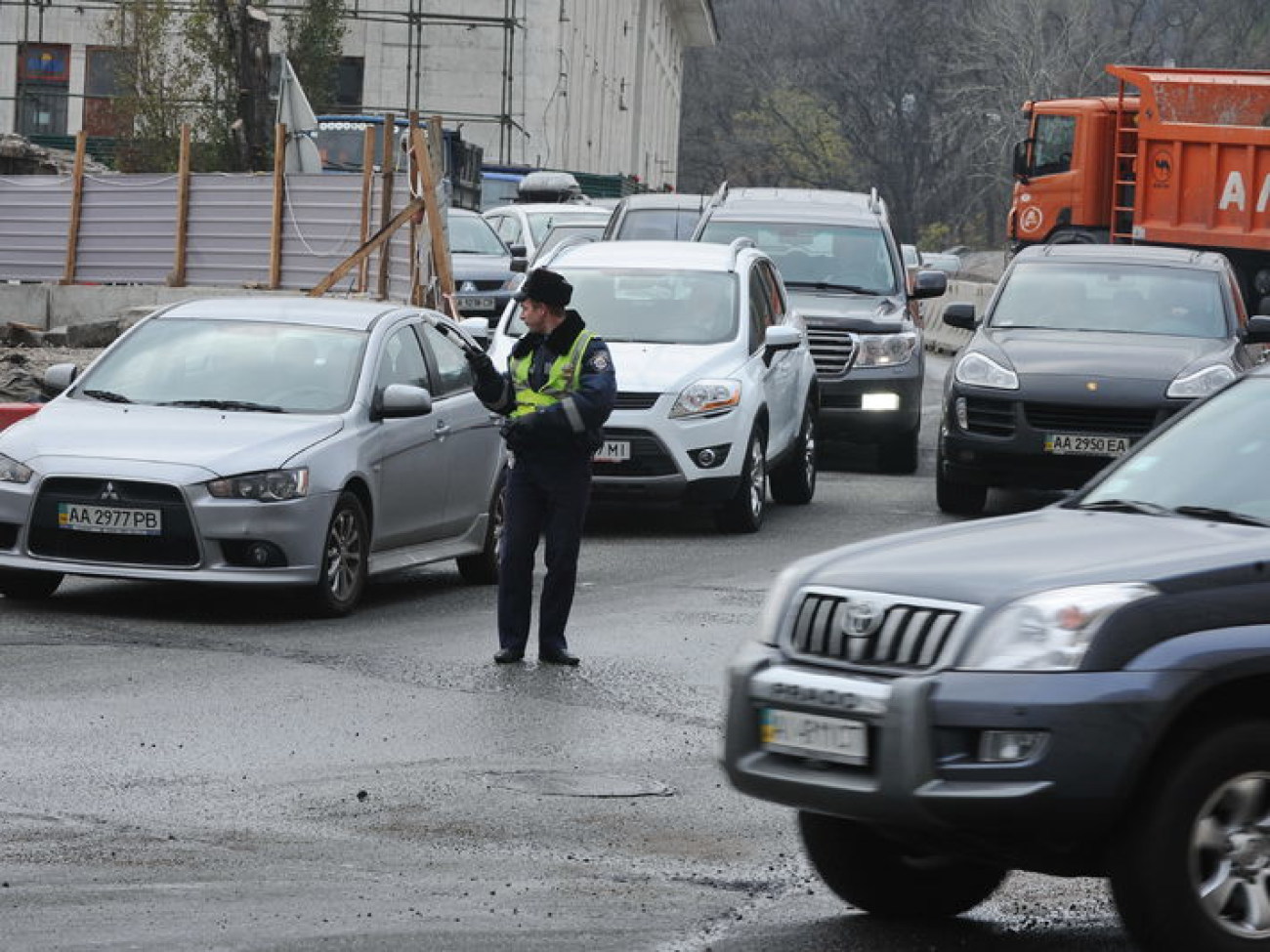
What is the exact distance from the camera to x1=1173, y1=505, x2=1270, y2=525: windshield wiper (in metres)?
6.36

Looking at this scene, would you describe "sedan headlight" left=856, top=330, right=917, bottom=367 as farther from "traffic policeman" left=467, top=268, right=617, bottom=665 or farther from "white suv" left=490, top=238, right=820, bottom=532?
"traffic policeman" left=467, top=268, right=617, bottom=665

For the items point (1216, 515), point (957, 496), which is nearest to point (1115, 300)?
point (957, 496)

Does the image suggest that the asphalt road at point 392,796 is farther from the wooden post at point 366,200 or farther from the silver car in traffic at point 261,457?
the wooden post at point 366,200

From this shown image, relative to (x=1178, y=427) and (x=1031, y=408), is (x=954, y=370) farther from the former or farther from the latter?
(x=1178, y=427)

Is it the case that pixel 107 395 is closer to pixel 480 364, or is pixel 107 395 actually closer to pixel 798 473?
pixel 480 364

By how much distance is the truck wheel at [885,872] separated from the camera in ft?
20.8

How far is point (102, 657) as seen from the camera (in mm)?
10469

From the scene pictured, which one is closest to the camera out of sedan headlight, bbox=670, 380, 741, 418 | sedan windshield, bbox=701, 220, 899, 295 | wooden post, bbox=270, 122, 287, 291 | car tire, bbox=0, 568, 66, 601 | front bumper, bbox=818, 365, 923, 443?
car tire, bbox=0, 568, 66, 601

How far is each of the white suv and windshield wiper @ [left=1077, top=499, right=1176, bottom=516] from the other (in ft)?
29.1

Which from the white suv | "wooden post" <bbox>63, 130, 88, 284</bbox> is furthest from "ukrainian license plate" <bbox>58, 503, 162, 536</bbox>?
"wooden post" <bbox>63, 130, 88, 284</bbox>

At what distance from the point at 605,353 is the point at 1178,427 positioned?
13.2 feet

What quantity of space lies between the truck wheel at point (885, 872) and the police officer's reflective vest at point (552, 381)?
4526 mm

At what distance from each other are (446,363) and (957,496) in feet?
16.6

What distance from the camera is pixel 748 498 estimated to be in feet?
53.5
